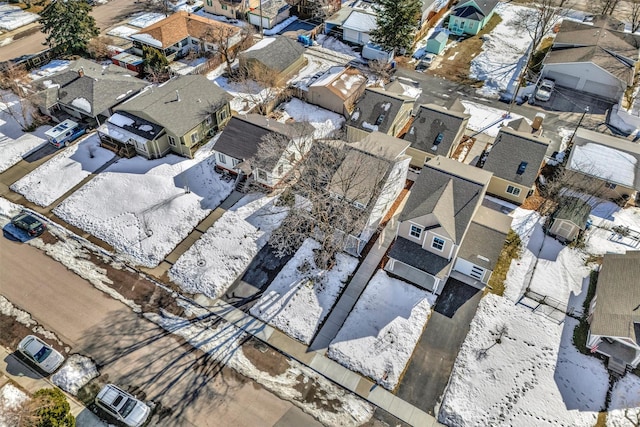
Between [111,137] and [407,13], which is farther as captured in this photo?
[407,13]

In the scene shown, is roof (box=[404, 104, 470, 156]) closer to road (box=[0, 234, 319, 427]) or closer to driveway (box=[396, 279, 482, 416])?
driveway (box=[396, 279, 482, 416])

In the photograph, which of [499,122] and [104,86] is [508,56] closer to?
[499,122]

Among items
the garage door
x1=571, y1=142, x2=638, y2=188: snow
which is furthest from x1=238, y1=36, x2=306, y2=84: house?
x1=571, y1=142, x2=638, y2=188: snow

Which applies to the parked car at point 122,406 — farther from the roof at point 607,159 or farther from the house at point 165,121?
the roof at point 607,159

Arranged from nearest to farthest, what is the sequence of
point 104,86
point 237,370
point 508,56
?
point 237,370, point 104,86, point 508,56

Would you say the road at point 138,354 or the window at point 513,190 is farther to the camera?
the window at point 513,190

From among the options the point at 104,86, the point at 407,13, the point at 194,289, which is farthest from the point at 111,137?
the point at 407,13

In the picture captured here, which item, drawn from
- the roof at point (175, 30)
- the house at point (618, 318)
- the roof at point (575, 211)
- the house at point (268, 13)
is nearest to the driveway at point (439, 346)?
the house at point (618, 318)
